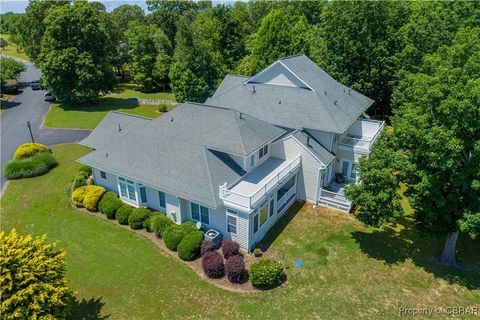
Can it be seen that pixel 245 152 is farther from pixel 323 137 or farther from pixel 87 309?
pixel 87 309

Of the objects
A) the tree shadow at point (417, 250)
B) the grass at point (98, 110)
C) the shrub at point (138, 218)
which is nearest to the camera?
the tree shadow at point (417, 250)

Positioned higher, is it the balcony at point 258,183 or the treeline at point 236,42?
the treeline at point 236,42

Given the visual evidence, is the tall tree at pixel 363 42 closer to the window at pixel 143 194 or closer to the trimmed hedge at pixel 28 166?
the window at pixel 143 194

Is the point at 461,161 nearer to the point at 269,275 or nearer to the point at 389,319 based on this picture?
the point at 389,319

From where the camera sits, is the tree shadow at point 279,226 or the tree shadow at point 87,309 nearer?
the tree shadow at point 87,309

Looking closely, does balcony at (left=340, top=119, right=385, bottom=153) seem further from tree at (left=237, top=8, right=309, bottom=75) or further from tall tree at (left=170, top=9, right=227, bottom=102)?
tall tree at (left=170, top=9, right=227, bottom=102)

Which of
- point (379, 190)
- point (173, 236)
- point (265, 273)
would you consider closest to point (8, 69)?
point (173, 236)

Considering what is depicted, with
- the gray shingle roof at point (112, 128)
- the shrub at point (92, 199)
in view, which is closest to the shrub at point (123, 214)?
the shrub at point (92, 199)
